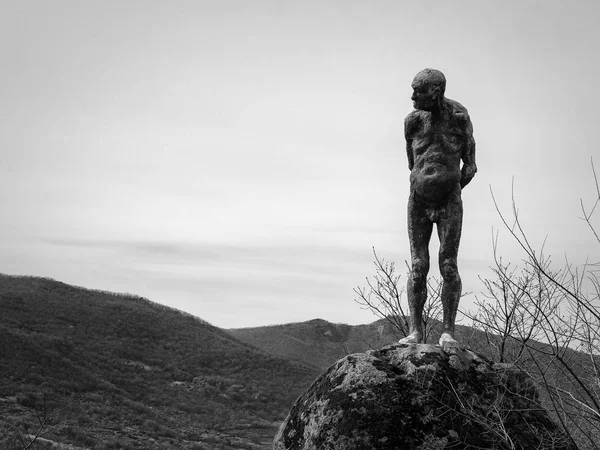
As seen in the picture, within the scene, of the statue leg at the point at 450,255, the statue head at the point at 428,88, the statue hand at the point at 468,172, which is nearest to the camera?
the statue head at the point at 428,88

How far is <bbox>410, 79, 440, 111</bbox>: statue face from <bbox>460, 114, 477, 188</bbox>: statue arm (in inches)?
18.7

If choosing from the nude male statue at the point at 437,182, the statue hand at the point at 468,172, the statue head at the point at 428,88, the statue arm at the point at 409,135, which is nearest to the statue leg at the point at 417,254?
the nude male statue at the point at 437,182

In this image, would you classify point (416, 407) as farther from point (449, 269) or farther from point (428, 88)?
point (428, 88)

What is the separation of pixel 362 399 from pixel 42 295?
37.3 m

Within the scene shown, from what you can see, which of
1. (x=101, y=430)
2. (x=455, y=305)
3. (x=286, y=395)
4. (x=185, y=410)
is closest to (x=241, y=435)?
(x=185, y=410)

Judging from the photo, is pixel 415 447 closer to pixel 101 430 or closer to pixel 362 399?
pixel 362 399

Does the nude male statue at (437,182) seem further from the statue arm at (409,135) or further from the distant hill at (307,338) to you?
the distant hill at (307,338)

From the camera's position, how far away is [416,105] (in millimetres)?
6004

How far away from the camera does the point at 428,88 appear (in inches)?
231

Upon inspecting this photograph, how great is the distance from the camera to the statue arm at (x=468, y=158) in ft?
20.1

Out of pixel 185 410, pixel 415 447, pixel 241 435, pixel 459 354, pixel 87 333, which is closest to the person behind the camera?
pixel 415 447

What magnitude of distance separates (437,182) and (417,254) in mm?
842

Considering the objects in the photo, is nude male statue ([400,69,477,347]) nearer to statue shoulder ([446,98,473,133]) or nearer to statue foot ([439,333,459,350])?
statue shoulder ([446,98,473,133])

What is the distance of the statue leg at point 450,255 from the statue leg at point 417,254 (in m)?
0.18
